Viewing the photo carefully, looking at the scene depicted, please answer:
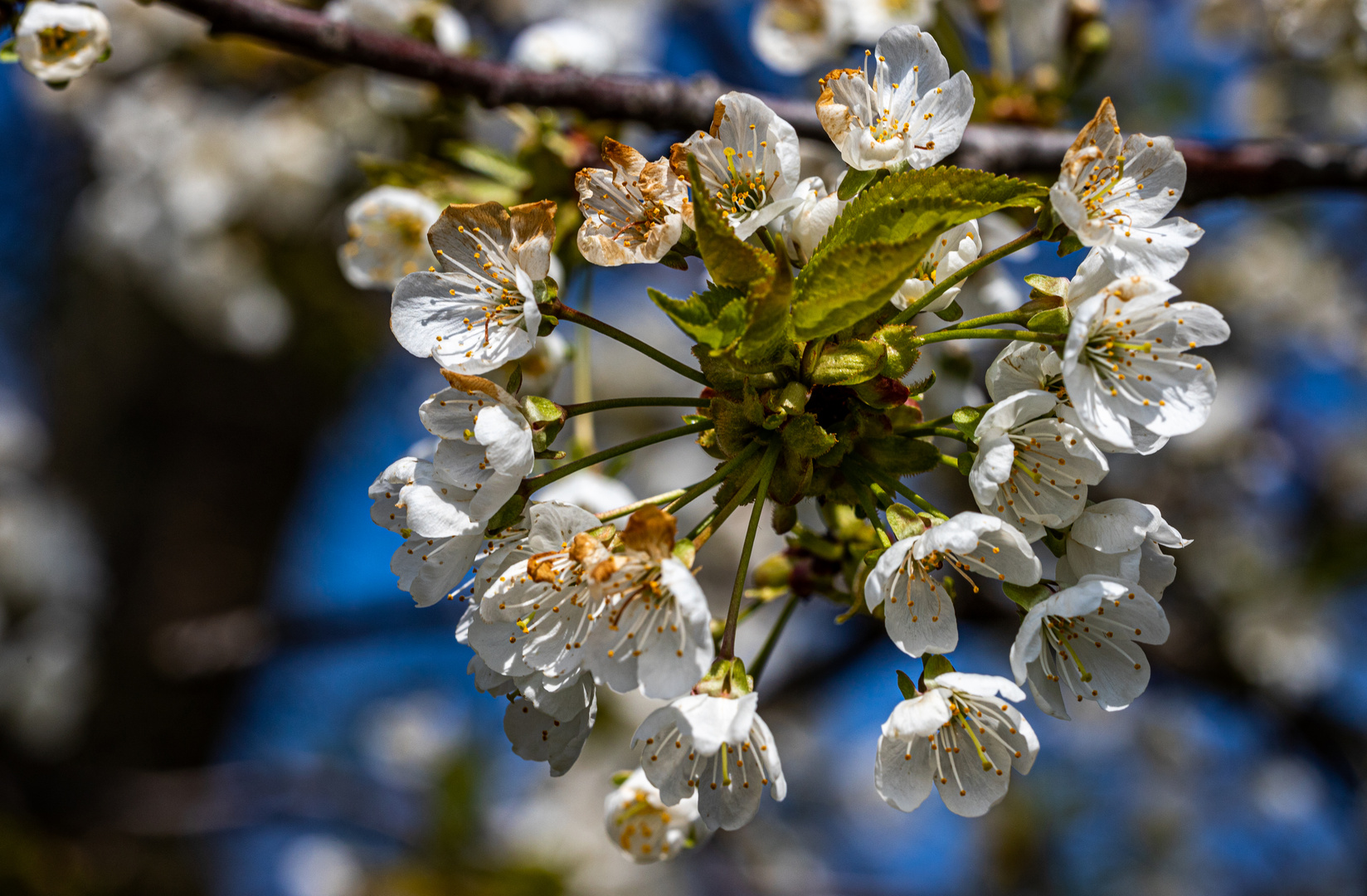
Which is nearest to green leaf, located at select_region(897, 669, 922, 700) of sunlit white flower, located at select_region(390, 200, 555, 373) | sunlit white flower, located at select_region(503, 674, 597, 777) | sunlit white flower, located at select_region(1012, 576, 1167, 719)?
sunlit white flower, located at select_region(1012, 576, 1167, 719)

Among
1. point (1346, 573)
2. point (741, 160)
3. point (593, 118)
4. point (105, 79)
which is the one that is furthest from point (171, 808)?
point (1346, 573)

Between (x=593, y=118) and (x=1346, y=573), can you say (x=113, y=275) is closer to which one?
(x=593, y=118)

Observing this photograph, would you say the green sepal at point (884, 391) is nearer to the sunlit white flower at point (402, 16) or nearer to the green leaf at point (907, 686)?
the green leaf at point (907, 686)

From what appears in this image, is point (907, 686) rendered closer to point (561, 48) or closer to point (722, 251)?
point (722, 251)

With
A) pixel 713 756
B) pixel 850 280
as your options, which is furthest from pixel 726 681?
pixel 850 280

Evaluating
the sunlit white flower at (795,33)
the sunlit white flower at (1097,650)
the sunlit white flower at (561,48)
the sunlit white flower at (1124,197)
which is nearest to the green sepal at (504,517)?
the sunlit white flower at (1097,650)

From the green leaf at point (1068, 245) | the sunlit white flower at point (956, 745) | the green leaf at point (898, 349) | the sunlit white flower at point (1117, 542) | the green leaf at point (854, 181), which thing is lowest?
the sunlit white flower at point (956, 745)

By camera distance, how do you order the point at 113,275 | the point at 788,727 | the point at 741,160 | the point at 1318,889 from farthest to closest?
1. the point at 788,727
2. the point at 1318,889
3. the point at 113,275
4. the point at 741,160
